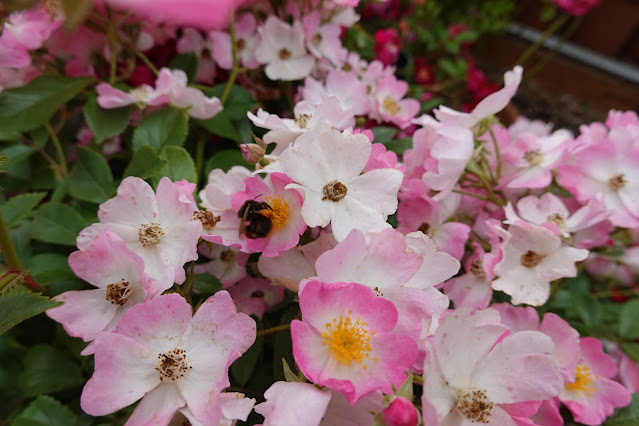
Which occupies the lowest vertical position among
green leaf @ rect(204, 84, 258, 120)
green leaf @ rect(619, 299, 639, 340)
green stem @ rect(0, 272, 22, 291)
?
green leaf @ rect(619, 299, 639, 340)

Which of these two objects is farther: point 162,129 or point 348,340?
point 162,129

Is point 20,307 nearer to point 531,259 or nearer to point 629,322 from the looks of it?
point 531,259

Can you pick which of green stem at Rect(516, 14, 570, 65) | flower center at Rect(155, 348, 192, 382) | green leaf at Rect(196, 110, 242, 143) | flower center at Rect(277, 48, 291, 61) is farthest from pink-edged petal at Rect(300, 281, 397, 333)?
green stem at Rect(516, 14, 570, 65)

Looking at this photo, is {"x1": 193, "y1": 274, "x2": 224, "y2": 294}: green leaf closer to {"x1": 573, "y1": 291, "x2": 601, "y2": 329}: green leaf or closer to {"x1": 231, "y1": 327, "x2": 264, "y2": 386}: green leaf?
{"x1": 231, "y1": 327, "x2": 264, "y2": 386}: green leaf

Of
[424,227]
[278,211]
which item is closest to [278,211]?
[278,211]

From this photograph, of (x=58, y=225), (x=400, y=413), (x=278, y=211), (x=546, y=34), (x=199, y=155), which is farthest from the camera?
(x=546, y=34)

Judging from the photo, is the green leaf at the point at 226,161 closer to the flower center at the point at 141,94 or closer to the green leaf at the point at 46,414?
the flower center at the point at 141,94

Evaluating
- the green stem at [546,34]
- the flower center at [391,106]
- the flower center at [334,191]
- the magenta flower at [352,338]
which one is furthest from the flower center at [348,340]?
the green stem at [546,34]
